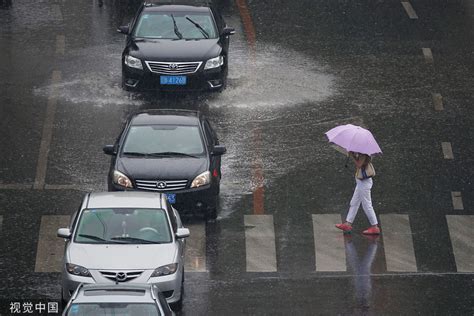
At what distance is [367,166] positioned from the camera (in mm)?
23266

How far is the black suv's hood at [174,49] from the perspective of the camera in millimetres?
→ 28734

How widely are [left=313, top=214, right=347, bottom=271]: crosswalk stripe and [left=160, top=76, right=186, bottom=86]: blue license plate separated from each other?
548 cm

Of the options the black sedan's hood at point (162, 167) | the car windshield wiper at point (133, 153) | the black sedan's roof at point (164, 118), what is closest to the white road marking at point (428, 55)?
the black sedan's roof at point (164, 118)

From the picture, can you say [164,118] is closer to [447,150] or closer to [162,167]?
[162,167]

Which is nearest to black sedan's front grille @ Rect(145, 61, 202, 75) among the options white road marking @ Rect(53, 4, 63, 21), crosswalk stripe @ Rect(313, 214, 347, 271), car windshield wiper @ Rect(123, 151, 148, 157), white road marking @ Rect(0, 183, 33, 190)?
white road marking @ Rect(0, 183, 33, 190)

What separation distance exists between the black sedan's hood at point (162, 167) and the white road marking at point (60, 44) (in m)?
8.25

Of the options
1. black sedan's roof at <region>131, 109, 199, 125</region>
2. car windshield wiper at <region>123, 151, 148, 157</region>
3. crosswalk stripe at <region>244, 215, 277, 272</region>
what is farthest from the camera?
black sedan's roof at <region>131, 109, 199, 125</region>

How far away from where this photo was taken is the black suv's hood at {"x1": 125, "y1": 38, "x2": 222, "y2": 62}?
2873cm

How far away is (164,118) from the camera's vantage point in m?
25.2

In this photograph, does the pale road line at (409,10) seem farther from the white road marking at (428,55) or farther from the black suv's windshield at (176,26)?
the black suv's windshield at (176,26)

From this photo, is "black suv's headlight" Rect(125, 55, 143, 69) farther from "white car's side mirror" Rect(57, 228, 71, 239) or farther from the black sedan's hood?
"white car's side mirror" Rect(57, 228, 71, 239)

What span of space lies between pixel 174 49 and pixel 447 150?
5.71 metres

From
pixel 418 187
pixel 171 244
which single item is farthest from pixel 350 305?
pixel 418 187

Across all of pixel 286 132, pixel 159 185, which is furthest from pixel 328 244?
pixel 286 132
